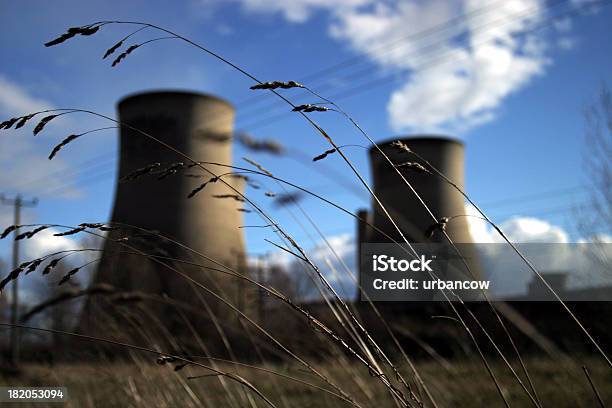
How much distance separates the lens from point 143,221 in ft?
45.5

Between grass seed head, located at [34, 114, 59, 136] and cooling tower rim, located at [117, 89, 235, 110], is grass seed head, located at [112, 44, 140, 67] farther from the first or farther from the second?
cooling tower rim, located at [117, 89, 235, 110]

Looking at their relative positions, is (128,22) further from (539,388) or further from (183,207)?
(183,207)

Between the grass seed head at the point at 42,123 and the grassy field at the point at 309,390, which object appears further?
the grassy field at the point at 309,390

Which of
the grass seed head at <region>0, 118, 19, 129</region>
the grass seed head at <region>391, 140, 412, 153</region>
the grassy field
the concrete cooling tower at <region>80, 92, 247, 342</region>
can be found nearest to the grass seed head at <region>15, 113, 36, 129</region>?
the grass seed head at <region>0, 118, 19, 129</region>

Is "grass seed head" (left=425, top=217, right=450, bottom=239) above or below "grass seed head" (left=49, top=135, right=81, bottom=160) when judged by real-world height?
below

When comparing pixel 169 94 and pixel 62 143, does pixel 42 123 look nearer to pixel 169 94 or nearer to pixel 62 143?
pixel 62 143

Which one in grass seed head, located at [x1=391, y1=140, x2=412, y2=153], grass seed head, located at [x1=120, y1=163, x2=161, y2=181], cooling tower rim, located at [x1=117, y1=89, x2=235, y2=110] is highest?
cooling tower rim, located at [x1=117, y1=89, x2=235, y2=110]

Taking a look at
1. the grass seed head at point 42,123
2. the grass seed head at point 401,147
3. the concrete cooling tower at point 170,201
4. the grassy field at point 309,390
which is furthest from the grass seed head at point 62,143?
the concrete cooling tower at point 170,201

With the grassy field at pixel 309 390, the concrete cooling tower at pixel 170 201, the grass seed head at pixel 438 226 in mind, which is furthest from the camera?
the concrete cooling tower at pixel 170 201

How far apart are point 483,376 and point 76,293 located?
102 inches

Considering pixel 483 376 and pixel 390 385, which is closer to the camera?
pixel 390 385

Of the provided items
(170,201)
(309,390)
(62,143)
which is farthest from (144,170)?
(170,201)

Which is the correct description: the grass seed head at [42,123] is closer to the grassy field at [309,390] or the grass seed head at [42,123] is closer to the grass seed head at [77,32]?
the grass seed head at [77,32]

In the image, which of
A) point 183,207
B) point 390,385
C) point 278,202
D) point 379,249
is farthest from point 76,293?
point 183,207
